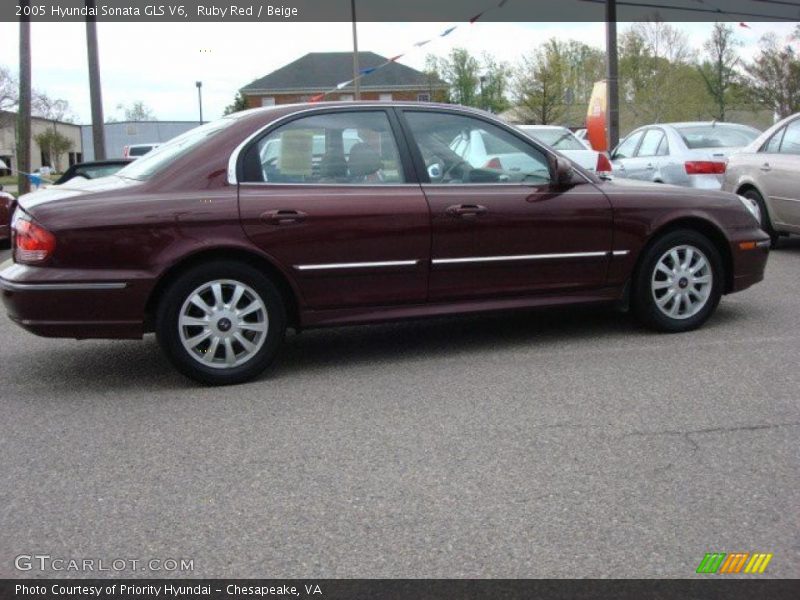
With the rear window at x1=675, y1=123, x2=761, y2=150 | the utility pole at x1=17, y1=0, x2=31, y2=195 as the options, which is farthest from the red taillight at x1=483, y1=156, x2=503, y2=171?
the utility pole at x1=17, y1=0, x2=31, y2=195

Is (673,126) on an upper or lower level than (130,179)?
upper

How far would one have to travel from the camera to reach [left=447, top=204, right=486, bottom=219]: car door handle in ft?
18.4

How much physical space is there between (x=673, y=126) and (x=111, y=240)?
997 centimetres

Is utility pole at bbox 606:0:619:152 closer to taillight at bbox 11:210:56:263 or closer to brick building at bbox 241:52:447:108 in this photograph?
taillight at bbox 11:210:56:263

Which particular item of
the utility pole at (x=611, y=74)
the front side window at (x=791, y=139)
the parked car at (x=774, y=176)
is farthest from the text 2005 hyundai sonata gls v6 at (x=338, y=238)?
the utility pole at (x=611, y=74)

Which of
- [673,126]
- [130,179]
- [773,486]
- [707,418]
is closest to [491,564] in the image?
[773,486]

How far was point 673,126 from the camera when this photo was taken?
13109mm

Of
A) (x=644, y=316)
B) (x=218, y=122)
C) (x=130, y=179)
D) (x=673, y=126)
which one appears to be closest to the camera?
(x=130, y=179)

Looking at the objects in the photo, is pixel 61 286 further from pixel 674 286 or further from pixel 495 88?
pixel 495 88

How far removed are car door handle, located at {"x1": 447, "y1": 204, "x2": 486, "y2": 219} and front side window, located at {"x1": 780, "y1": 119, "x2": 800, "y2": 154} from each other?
550cm

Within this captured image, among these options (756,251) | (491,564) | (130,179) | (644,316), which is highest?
(130,179)

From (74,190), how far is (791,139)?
7.59 m

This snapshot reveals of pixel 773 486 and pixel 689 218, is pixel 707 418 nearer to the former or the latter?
pixel 773 486

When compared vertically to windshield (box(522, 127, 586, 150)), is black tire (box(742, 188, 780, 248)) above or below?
below
